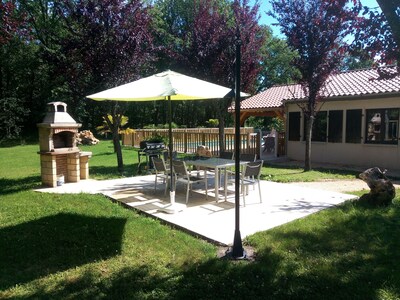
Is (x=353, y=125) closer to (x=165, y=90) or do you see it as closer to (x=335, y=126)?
(x=335, y=126)

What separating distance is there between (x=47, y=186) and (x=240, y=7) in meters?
8.54

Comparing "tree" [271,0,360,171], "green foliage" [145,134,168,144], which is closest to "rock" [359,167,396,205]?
"tree" [271,0,360,171]

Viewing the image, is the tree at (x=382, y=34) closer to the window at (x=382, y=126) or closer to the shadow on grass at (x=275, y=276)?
the shadow on grass at (x=275, y=276)

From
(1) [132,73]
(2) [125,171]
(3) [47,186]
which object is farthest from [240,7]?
(3) [47,186]

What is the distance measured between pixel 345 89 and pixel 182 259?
38.4 ft

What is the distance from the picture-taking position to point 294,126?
14.5 metres

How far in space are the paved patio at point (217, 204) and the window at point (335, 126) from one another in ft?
19.2

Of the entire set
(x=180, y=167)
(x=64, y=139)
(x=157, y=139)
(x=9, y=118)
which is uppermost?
(x=9, y=118)

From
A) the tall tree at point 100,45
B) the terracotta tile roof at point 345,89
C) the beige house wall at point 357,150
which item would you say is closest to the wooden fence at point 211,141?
the beige house wall at point 357,150

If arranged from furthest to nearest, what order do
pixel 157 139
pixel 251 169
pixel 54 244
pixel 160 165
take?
pixel 157 139, pixel 160 165, pixel 251 169, pixel 54 244

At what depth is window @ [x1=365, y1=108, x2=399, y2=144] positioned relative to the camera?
11555mm

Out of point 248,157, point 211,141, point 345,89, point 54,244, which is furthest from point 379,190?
point 211,141

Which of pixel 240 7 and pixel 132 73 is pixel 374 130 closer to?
pixel 240 7

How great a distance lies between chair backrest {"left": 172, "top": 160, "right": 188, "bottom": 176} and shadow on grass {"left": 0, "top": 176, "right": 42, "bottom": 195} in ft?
12.5
